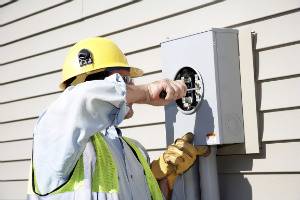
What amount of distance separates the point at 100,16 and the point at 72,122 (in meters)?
2.24

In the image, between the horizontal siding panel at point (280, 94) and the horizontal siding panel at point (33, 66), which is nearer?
the horizontal siding panel at point (280, 94)

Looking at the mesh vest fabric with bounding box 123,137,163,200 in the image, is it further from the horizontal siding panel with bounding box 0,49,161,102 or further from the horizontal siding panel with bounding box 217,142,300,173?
the horizontal siding panel with bounding box 0,49,161,102

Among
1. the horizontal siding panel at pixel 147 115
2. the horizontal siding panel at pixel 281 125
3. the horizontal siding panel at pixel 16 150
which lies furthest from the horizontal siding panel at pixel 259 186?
the horizontal siding panel at pixel 16 150

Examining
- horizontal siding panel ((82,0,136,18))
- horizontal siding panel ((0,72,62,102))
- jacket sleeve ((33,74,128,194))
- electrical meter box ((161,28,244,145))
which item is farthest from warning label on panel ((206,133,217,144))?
horizontal siding panel ((0,72,62,102))

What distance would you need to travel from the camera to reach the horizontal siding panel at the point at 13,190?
4.45 meters

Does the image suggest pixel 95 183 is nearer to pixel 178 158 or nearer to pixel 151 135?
pixel 178 158

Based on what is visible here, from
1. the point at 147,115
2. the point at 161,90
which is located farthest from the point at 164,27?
the point at 161,90

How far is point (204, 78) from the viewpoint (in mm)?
2547

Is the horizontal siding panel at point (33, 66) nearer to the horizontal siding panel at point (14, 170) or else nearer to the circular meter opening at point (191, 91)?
the horizontal siding panel at point (14, 170)

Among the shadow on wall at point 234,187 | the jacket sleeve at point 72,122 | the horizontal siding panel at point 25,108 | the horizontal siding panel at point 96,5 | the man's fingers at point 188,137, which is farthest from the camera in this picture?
the horizontal siding panel at point 25,108

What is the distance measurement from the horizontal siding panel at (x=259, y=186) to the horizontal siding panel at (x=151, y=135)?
1.94ft

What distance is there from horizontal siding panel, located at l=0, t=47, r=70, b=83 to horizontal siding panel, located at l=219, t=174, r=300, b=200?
6.76ft

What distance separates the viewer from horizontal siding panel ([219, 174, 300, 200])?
97.7 inches

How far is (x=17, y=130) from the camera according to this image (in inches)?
182
